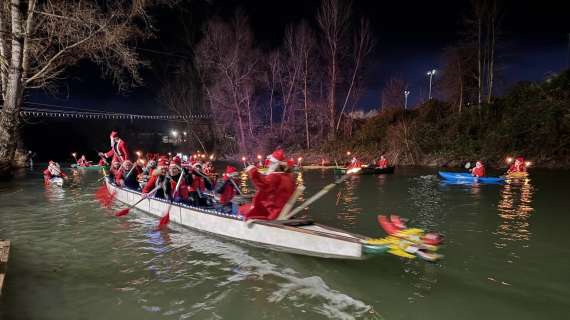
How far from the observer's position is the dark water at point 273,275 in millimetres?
4934

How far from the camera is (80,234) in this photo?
9023 mm

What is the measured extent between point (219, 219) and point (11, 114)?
12.1 meters


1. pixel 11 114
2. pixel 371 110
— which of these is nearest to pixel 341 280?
pixel 11 114

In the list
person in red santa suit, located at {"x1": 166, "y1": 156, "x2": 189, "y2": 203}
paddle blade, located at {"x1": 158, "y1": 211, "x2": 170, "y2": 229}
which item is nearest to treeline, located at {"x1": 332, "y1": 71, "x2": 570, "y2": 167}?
person in red santa suit, located at {"x1": 166, "y1": 156, "x2": 189, "y2": 203}

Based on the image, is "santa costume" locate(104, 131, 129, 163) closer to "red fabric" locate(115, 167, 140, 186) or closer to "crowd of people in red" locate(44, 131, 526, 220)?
"crowd of people in red" locate(44, 131, 526, 220)

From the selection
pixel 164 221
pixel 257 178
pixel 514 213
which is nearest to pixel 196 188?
pixel 164 221

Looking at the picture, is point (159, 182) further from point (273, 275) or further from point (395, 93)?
point (395, 93)

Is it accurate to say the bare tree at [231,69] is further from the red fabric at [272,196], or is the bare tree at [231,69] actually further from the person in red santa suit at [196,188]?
the red fabric at [272,196]

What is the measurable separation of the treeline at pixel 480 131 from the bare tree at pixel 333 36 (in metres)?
5.38

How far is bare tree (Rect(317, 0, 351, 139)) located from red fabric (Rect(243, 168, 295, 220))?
101ft

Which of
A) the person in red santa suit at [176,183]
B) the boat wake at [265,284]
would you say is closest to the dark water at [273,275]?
the boat wake at [265,284]

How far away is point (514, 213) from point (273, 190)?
319 inches

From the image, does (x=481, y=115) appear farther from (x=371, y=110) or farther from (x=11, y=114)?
(x=11, y=114)

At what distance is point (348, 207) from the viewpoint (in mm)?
12359
